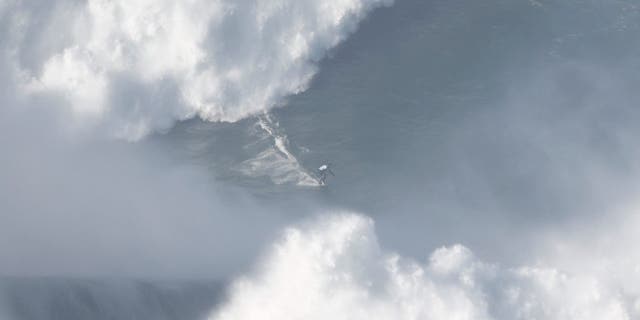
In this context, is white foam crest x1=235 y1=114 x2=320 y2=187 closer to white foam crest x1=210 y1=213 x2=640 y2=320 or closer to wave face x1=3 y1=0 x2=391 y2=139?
wave face x1=3 y1=0 x2=391 y2=139

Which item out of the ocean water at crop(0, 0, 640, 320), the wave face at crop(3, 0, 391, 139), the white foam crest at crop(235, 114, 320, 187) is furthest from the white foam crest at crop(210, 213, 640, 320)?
the wave face at crop(3, 0, 391, 139)

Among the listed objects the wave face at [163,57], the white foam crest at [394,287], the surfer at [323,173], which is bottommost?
the white foam crest at [394,287]

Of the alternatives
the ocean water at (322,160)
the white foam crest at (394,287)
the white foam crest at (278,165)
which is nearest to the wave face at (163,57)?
the ocean water at (322,160)

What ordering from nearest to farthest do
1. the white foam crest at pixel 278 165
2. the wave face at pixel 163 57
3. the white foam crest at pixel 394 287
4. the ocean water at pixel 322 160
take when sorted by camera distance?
the ocean water at pixel 322 160 < the white foam crest at pixel 394 287 < the white foam crest at pixel 278 165 < the wave face at pixel 163 57

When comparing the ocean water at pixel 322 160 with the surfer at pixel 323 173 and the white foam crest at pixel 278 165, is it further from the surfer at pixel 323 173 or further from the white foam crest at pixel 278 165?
the surfer at pixel 323 173

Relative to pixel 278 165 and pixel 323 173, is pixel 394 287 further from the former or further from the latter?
pixel 278 165

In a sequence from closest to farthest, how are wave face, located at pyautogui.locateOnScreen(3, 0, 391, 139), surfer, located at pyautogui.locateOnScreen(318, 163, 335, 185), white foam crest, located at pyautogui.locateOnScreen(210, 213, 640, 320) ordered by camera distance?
white foam crest, located at pyautogui.locateOnScreen(210, 213, 640, 320)
surfer, located at pyautogui.locateOnScreen(318, 163, 335, 185)
wave face, located at pyautogui.locateOnScreen(3, 0, 391, 139)

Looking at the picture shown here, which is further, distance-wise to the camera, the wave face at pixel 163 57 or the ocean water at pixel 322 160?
the wave face at pixel 163 57

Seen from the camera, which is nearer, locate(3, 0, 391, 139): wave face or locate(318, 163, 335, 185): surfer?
locate(318, 163, 335, 185): surfer
